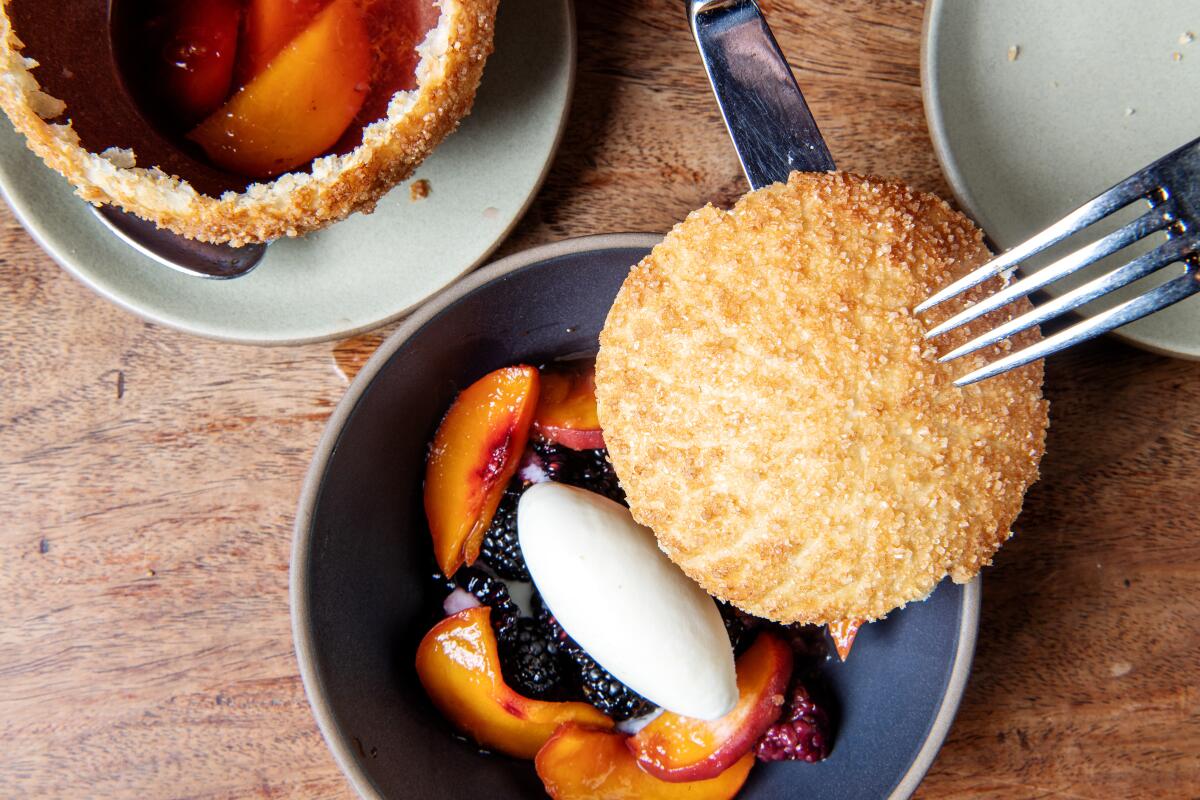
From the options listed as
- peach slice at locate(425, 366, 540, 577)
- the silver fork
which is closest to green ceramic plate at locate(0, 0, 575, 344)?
peach slice at locate(425, 366, 540, 577)

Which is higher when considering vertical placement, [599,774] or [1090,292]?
[1090,292]

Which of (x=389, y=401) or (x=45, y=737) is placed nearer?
(x=389, y=401)

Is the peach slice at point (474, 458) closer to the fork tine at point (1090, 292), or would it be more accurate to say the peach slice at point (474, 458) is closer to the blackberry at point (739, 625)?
the blackberry at point (739, 625)

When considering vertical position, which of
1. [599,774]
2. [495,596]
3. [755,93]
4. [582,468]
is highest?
[755,93]

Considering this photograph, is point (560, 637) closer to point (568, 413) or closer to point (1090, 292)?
point (568, 413)

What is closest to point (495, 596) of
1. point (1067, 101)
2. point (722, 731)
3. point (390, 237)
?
point (722, 731)

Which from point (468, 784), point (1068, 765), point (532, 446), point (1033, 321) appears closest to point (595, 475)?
point (532, 446)

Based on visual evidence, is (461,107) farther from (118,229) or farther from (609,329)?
(118,229)

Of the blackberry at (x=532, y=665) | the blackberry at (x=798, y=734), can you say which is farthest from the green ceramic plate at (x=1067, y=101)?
the blackberry at (x=532, y=665)
